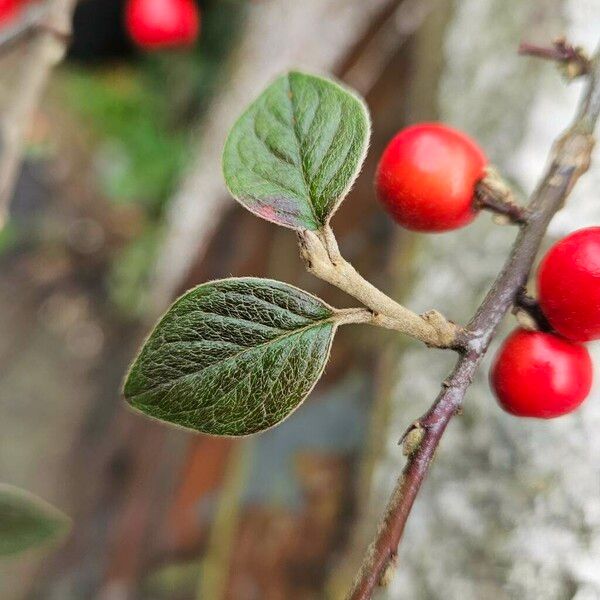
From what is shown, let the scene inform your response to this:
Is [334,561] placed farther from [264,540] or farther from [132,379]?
[132,379]

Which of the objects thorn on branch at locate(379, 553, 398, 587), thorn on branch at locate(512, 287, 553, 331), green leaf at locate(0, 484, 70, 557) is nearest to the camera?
thorn on branch at locate(379, 553, 398, 587)

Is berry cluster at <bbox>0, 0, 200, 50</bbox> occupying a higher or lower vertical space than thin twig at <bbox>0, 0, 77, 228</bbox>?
higher

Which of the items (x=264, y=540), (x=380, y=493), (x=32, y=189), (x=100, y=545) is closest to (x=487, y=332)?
(x=380, y=493)

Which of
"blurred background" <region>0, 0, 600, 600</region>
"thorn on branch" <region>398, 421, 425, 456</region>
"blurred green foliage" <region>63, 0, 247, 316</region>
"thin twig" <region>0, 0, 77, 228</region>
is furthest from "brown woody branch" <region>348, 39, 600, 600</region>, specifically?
"blurred green foliage" <region>63, 0, 247, 316</region>

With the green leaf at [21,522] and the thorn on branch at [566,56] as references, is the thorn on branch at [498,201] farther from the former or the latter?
the green leaf at [21,522]

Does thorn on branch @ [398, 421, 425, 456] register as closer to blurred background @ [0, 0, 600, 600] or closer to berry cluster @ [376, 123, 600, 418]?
berry cluster @ [376, 123, 600, 418]

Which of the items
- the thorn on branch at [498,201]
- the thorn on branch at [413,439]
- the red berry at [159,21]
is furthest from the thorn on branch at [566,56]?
the red berry at [159,21]

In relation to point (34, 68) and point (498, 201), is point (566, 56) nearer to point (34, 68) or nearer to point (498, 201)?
point (498, 201)
